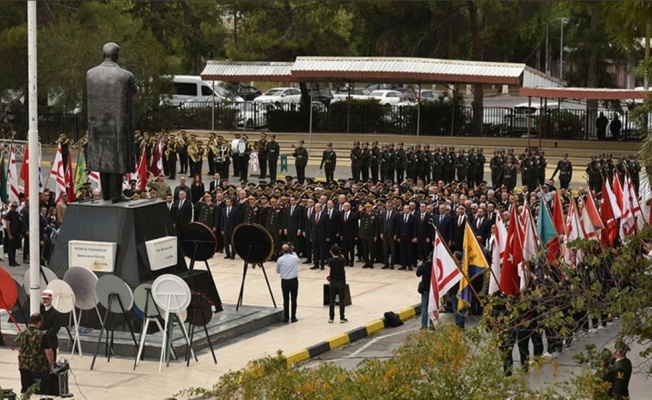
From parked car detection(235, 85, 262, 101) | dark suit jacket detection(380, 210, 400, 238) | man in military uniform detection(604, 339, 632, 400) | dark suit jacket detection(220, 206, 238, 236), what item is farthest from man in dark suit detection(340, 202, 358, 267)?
parked car detection(235, 85, 262, 101)

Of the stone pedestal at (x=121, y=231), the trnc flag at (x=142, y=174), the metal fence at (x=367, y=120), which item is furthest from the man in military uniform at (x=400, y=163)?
the stone pedestal at (x=121, y=231)

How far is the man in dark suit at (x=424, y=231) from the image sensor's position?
29359 millimetres

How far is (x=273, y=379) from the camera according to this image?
38.7ft

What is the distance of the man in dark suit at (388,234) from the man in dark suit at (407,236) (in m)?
0.13

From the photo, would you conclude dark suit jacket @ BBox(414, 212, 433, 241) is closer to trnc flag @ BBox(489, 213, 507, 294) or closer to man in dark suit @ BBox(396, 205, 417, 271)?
man in dark suit @ BBox(396, 205, 417, 271)

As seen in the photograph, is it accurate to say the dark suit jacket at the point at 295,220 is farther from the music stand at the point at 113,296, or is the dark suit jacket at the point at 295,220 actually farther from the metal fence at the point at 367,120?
the metal fence at the point at 367,120

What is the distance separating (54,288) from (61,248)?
222 centimetres

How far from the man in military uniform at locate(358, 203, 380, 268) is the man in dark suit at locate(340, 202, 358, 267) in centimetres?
14

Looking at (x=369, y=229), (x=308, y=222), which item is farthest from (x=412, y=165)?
(x=369, y=229)

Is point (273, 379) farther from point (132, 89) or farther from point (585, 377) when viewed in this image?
point (132, 89)

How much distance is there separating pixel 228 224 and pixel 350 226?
304 cm

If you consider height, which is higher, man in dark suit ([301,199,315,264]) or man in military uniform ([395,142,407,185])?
man in military uniform ([395,142,407,185])

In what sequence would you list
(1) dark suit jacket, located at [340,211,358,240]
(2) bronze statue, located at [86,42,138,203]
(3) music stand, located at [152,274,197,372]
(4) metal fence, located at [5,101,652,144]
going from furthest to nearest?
1. (4) metal fence, located at [5,101,652,144]
2. (1) dark suit jacket, located at [340,211,358,240]
3. (2) bronze statue, located at [86,42,138,203]
4. (3) music stand, located at [152,274,197,372]

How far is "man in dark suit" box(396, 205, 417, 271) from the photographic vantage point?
29438mm
